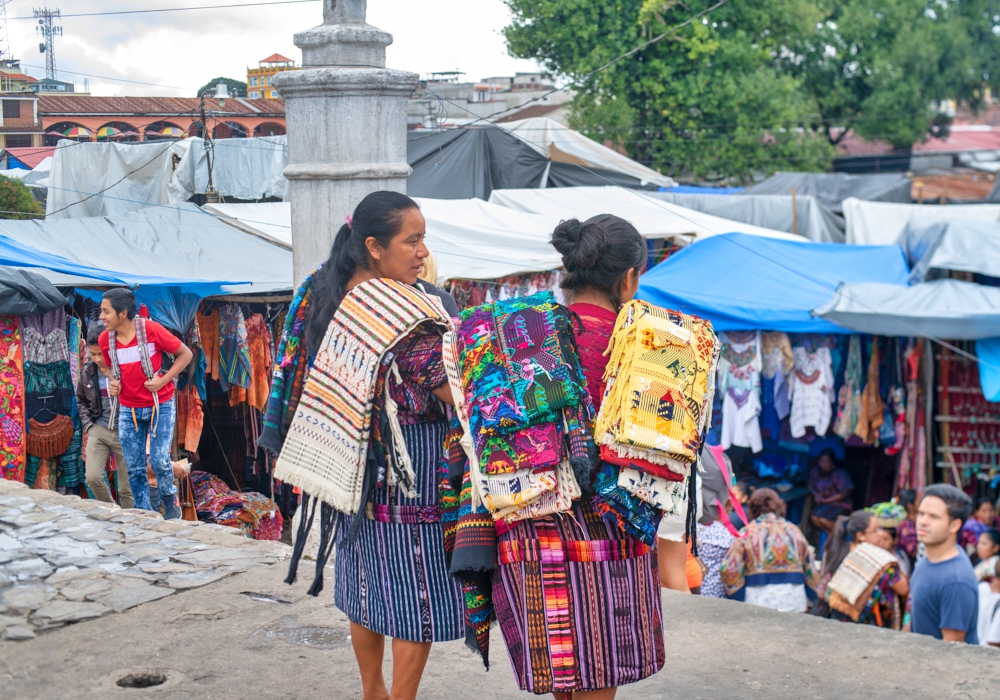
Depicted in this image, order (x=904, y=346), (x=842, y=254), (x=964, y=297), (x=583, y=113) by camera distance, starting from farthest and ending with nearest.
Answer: (x=583, y=113) < (x=842, y=254) < (x=904, y=346) < (x=964, y=297)

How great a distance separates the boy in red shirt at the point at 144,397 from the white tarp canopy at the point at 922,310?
4.79 meters

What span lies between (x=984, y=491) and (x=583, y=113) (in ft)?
48.7

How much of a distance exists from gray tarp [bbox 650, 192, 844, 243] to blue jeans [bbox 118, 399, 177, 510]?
8.28 m

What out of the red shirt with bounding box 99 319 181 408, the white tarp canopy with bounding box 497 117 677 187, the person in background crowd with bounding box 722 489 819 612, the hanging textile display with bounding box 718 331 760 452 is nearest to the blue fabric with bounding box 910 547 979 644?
the person in background crowd with bounding box 722 489 819 612

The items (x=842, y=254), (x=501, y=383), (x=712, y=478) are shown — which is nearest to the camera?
(x=501, y=383)

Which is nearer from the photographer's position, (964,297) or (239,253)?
(964,297)

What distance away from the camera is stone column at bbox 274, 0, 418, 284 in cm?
404

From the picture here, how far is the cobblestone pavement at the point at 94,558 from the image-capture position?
12.9 ft

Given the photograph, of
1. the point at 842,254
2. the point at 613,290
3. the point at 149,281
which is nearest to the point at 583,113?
the point at 842,254

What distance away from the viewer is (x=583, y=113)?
21828mm

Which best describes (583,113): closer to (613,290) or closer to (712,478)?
(712,478)

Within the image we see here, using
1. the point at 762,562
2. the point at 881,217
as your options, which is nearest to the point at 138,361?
the point at 762,562

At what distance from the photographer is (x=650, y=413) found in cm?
226

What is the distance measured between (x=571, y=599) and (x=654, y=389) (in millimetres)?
535
